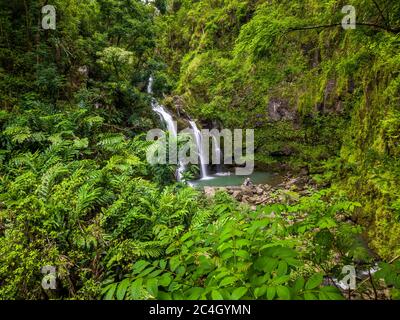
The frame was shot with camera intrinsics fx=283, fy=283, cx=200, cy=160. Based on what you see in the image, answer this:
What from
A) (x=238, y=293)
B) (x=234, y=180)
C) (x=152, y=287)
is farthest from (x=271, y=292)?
(x=234, y=180)

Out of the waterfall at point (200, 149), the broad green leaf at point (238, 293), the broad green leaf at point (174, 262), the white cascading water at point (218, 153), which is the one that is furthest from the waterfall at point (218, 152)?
the broad green leaf at point (238, 293)

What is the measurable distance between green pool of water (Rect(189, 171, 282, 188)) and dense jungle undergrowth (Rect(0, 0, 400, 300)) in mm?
1084

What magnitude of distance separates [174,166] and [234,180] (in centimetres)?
932

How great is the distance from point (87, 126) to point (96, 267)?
580 centimetres

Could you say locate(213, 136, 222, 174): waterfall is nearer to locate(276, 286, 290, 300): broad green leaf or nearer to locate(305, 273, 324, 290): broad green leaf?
locate(305, 273, 324, 290): broad green leaf

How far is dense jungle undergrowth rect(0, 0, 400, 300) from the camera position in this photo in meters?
2.09

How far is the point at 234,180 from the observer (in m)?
16.2

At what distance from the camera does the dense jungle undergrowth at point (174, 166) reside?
209 centimetres

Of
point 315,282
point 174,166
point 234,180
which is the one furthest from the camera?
point 234,180

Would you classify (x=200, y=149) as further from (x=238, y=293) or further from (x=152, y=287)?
(x=238, y=293)

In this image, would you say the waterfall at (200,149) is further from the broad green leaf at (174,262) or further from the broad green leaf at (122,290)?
the broad green leaf at (122,290)

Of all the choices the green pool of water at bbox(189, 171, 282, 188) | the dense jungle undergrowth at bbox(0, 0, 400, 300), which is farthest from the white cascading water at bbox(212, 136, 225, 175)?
the dense jungle undergrowth at bbox(0, 0, 400, 300)
